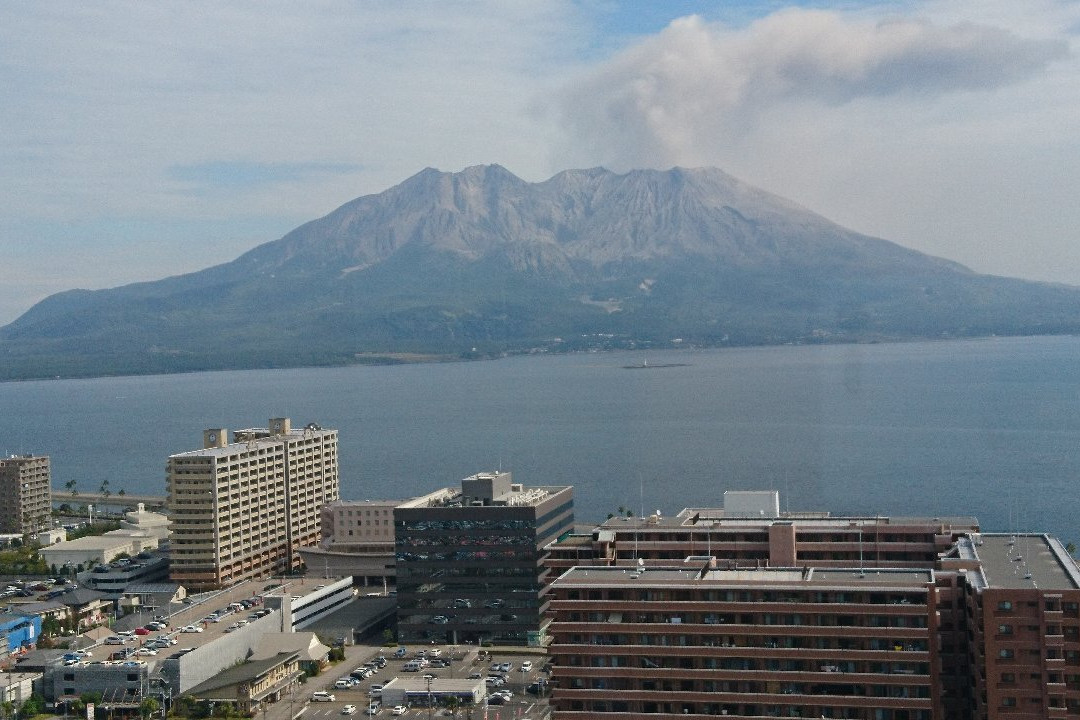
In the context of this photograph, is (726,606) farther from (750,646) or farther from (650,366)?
(650,366)

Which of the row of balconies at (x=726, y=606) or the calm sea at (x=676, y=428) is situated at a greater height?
the row of balconies at (x=726, y=606)

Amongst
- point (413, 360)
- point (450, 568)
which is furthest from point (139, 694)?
point (413, 360)

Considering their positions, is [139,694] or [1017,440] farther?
[1017,440]

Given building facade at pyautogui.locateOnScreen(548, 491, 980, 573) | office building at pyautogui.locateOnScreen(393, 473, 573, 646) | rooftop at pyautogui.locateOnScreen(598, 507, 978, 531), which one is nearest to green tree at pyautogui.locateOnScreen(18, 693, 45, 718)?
office building at pyautogui.locateOnScreen(393, 473, 573, 646)

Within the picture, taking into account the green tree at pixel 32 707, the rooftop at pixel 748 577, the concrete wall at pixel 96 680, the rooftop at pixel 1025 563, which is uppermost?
the rooftop at pixel 1025 563

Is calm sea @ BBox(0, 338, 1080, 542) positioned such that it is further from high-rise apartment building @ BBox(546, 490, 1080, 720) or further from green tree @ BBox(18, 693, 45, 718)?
high-rise apartment building @ BBox(546, 490, 1080, 720)

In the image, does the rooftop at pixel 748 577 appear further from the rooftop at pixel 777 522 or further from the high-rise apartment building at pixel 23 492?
the high-rise apartment building at pixel 23 492

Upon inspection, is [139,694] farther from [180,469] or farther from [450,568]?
[180,469]

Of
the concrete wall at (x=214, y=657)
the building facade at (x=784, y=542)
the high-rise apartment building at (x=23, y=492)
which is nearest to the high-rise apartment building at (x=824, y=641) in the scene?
the building facade at (x=784, y=542)
